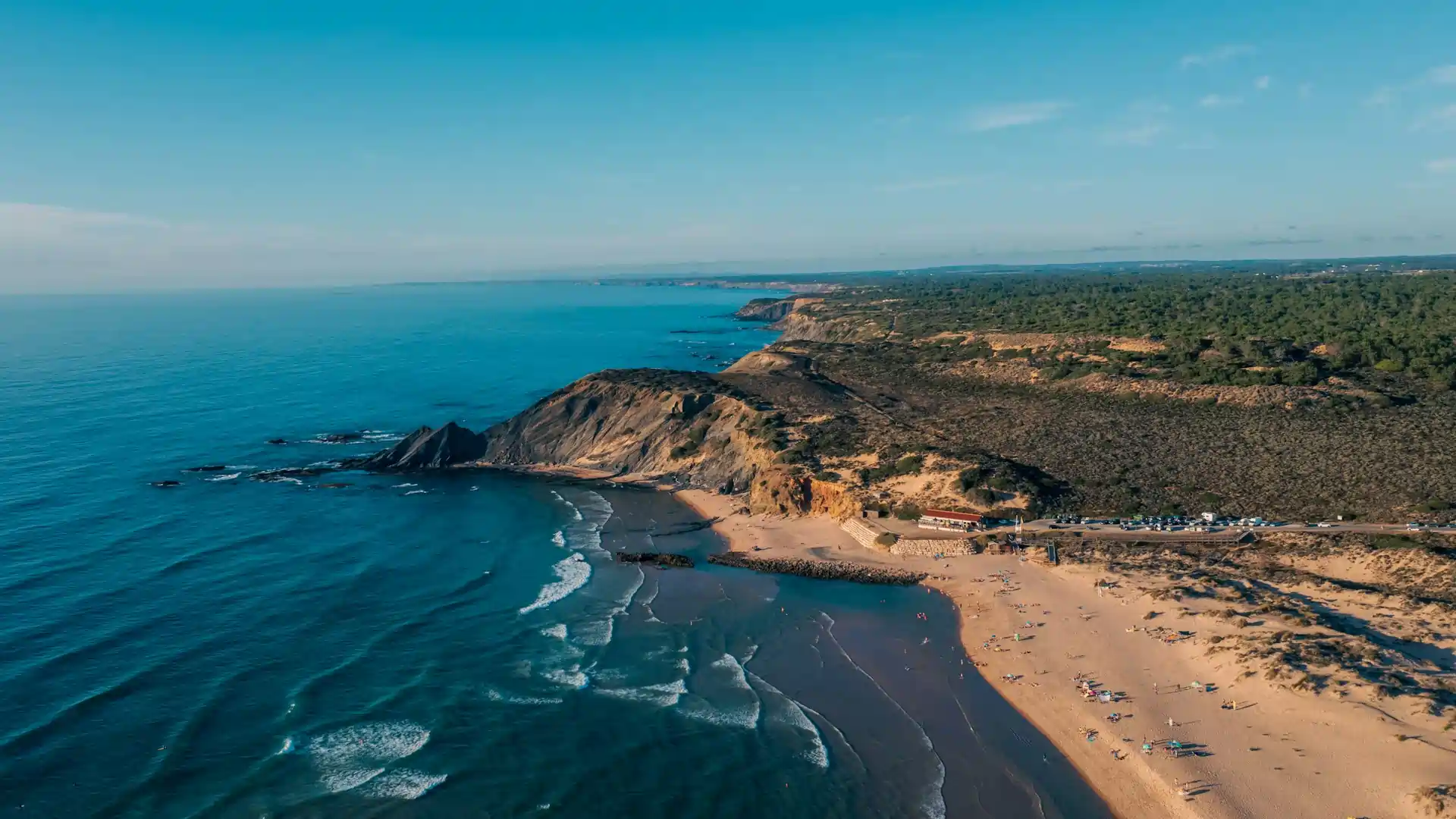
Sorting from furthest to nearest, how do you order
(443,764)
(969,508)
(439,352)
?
1. (439,352)
2. (969,508)
3. (443,764)

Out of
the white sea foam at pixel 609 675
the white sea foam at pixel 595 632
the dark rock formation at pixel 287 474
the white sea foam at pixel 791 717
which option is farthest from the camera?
the dark rock formation at pixel 287 474

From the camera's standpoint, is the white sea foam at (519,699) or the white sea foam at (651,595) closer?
the white sea foam at (519,699)

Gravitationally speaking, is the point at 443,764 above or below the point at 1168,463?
below

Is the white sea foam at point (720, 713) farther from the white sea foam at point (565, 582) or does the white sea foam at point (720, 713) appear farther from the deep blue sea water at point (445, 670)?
the white sea foam at point (565, 582)

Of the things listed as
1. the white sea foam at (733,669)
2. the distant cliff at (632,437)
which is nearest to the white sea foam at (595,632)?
the white sea foam at (733,669)

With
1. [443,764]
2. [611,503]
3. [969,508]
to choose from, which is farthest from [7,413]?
[969,508]

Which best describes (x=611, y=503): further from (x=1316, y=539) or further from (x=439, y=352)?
(x=439, y=352)
